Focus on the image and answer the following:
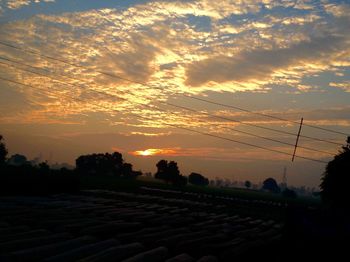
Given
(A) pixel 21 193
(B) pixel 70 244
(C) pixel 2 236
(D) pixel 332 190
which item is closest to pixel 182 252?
A: (B) pixel 70 244

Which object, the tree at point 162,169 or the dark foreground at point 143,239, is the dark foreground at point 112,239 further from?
the tree at point 162,169

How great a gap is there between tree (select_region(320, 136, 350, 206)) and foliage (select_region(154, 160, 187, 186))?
69906 mm

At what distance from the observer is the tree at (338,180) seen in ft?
125

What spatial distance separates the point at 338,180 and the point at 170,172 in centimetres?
7295

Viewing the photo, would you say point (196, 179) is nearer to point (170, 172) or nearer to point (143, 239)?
point (170, 172)

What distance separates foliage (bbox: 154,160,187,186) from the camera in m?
109

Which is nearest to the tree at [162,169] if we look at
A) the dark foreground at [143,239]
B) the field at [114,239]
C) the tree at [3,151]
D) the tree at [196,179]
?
the tree at [3,151]

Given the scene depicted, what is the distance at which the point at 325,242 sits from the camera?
17.0 metres

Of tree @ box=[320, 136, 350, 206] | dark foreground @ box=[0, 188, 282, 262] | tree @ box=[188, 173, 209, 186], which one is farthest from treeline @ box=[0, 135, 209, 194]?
tree @ box=[320, 136, 350, 206]

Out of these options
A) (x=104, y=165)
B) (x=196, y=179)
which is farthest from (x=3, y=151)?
(x=196, y=179)

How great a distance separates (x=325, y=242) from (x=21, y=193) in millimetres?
23584

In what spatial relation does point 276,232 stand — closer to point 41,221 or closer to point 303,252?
point 303,252

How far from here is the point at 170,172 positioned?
109 m

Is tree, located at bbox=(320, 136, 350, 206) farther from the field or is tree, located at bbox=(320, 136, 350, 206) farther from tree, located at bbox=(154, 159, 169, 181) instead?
tree, located at bbox=(154, 159, 169, 181)
